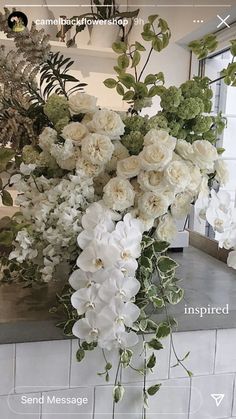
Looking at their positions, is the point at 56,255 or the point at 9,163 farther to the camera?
the point at 9,163

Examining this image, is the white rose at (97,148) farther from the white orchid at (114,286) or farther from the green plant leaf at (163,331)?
the green plant leaf at (163,331)

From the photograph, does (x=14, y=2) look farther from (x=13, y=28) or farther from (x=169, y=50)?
(x=13, y=28)

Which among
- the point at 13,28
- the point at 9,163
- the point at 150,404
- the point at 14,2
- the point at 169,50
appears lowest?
the point at 150,404

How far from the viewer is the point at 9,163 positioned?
80 cm

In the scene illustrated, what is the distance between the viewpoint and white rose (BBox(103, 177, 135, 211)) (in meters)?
0.65

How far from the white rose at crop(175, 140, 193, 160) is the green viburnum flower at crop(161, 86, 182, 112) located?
Result: 0.07 m

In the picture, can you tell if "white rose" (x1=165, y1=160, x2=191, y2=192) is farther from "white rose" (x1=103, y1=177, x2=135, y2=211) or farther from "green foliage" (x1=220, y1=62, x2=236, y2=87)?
"green foliage" (x1=220, y1=62, x2=236, y2=87)

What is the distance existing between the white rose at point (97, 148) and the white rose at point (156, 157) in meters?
0.06

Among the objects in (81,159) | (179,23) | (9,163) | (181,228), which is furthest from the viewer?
(179,23)

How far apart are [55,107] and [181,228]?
628mm

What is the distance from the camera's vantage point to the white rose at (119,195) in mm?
645

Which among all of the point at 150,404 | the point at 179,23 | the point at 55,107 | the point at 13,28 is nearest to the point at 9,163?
the point at 55,107

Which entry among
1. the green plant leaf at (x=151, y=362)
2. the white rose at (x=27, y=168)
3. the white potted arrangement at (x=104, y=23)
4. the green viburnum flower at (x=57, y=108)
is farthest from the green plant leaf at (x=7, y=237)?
the white potted arrangement at (x=104, y=23)

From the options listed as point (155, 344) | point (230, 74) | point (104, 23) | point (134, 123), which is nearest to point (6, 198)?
point (134, 123)
